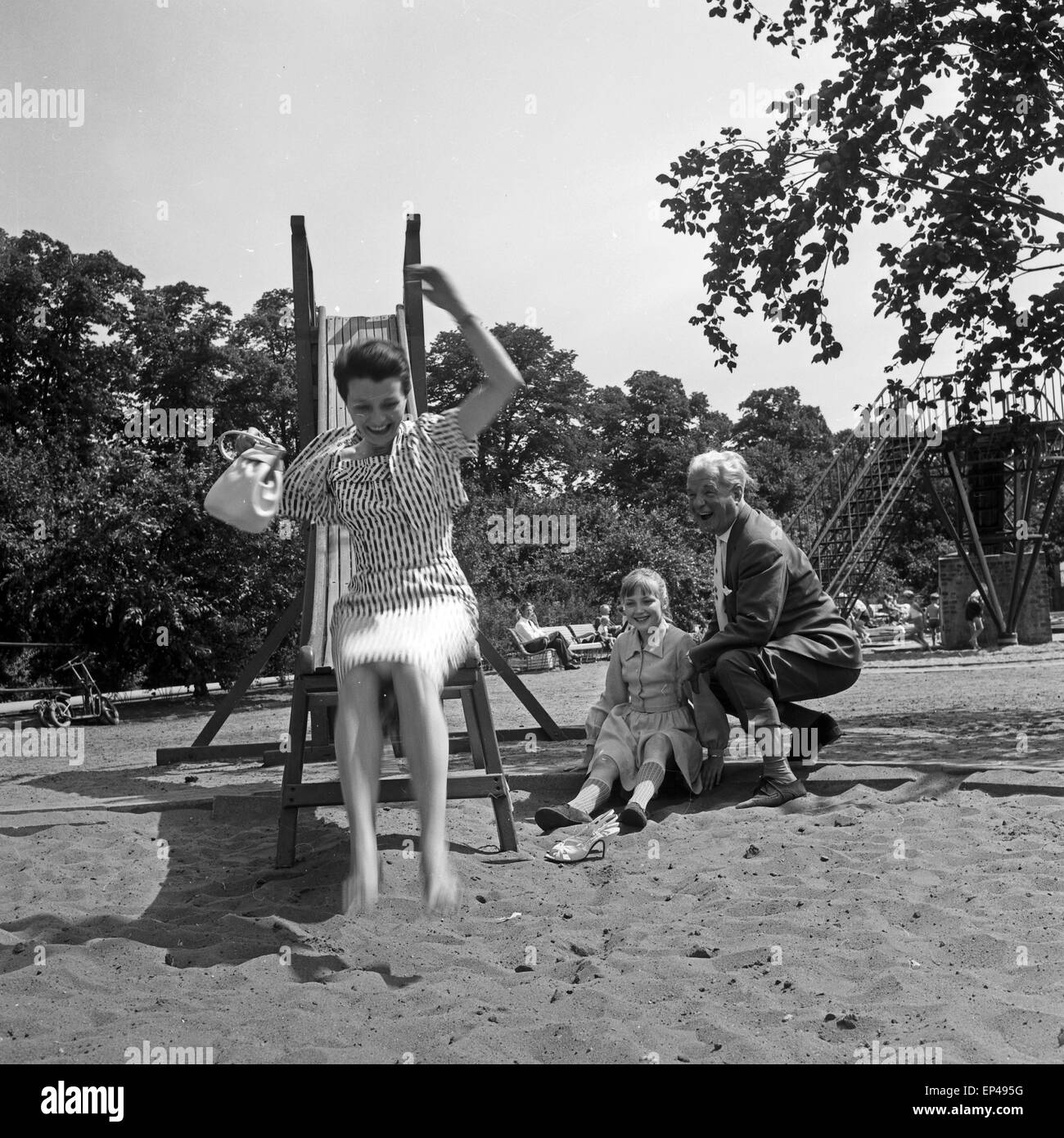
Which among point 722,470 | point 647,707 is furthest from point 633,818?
point 722,470

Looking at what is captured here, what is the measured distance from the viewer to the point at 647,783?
15.6 ft

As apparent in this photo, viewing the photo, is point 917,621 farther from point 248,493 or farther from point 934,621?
point 248,493

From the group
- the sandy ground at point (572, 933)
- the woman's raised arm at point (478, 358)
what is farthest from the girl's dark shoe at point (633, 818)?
the woman's raised arm at point (478, 358)

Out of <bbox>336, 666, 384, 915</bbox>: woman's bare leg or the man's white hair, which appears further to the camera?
the man's white hair

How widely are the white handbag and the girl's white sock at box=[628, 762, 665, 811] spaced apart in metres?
2.06

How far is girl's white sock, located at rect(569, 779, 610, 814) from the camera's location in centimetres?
465

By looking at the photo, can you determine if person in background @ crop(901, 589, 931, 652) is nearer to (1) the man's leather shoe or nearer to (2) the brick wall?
(2) the brick wall

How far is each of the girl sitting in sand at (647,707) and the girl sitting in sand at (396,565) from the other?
1576 millimetres

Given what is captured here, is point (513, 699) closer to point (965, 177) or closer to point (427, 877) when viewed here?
point (965, 177)

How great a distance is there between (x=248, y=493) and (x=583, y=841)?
6.02 ft

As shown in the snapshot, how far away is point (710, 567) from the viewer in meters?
24.8

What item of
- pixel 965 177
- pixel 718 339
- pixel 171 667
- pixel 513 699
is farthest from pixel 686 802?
pixel 171 667

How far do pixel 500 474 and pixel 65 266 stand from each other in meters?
20.7

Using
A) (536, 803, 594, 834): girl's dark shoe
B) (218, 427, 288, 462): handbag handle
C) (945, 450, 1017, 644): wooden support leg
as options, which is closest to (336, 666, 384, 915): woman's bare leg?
(218, 427, 288, 462): handbag handle
